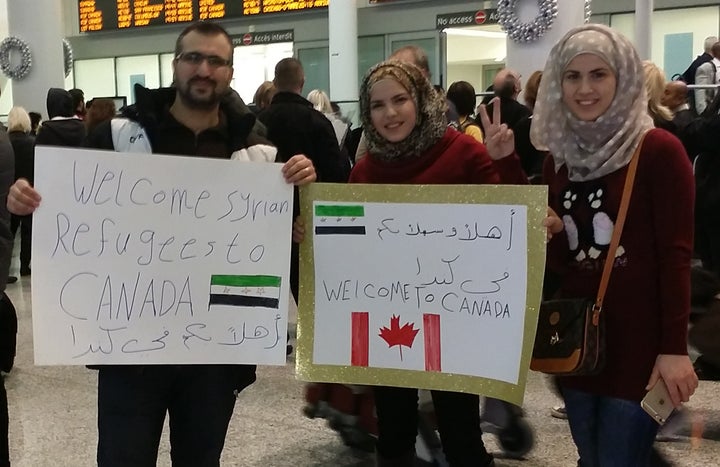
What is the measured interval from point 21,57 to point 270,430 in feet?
33.9

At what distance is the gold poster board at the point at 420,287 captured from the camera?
7.02 ft

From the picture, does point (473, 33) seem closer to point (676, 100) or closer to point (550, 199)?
point (676, 100)

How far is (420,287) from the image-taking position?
7.38 ft

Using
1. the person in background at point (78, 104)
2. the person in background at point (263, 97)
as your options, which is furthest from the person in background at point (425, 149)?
the person in background at point (78, 104)

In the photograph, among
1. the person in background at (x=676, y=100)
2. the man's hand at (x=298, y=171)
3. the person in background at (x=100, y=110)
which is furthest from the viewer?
the person in background at (x=100, y=110)

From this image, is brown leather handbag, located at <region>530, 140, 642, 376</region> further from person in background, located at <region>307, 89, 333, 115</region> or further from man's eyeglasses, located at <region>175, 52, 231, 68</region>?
person in background, located at <region>307, 89, 333, 115</region>

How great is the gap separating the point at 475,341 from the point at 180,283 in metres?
0.81

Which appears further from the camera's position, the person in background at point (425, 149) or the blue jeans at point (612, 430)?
the person in background at point (425, 149)

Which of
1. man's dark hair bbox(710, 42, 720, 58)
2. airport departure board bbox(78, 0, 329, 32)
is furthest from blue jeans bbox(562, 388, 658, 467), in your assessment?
airport departure board bbox(78, 0, 329, 32)

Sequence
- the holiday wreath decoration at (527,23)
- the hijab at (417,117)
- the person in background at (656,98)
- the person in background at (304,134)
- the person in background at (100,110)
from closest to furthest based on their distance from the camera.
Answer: the hijab at (417,117) → the person in background at (656,98) → the person in background at (304,134) → the person in background at (100,110) → the holiday wreath decoration at (527,23)

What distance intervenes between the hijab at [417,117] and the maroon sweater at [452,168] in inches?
0.9

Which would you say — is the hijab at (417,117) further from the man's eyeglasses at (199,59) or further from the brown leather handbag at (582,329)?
the brown leather handbag at (582,329)

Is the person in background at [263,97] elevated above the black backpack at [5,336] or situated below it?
above

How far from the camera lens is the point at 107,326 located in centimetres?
209
